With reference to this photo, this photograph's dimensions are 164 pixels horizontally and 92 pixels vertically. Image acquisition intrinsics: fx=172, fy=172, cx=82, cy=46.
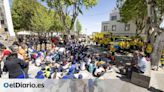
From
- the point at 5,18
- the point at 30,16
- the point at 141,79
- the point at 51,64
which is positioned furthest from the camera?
the point at 30,16

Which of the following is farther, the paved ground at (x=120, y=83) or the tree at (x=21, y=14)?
the tree at (x=21, y=14)

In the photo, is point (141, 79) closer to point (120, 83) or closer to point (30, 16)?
point (120, 83)

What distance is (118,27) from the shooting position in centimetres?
4503

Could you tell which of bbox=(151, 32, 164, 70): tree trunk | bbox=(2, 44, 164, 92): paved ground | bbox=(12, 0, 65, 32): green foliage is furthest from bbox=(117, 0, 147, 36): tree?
bbox=(12, 0, 65, 32): green foliage

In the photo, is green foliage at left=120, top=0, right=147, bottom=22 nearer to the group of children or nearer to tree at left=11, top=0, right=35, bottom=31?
the group of children

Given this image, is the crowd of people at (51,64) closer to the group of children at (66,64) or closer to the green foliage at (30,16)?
the group of children at (66,64)

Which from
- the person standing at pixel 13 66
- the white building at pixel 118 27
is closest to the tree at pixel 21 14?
the white building at pixel 118 27

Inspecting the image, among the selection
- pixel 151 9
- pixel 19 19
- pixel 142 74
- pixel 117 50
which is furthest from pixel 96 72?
pixel 19 19

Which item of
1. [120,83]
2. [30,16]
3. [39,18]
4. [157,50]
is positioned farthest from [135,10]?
[30,16]

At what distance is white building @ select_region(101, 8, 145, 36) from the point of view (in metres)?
40.6

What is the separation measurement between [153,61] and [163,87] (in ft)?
10.6

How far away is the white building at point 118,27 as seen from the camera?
40.6 metres

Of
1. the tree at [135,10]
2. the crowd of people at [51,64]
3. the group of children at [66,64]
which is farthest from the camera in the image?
the tree at [135,10]

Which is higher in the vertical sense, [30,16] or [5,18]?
[30,16]
